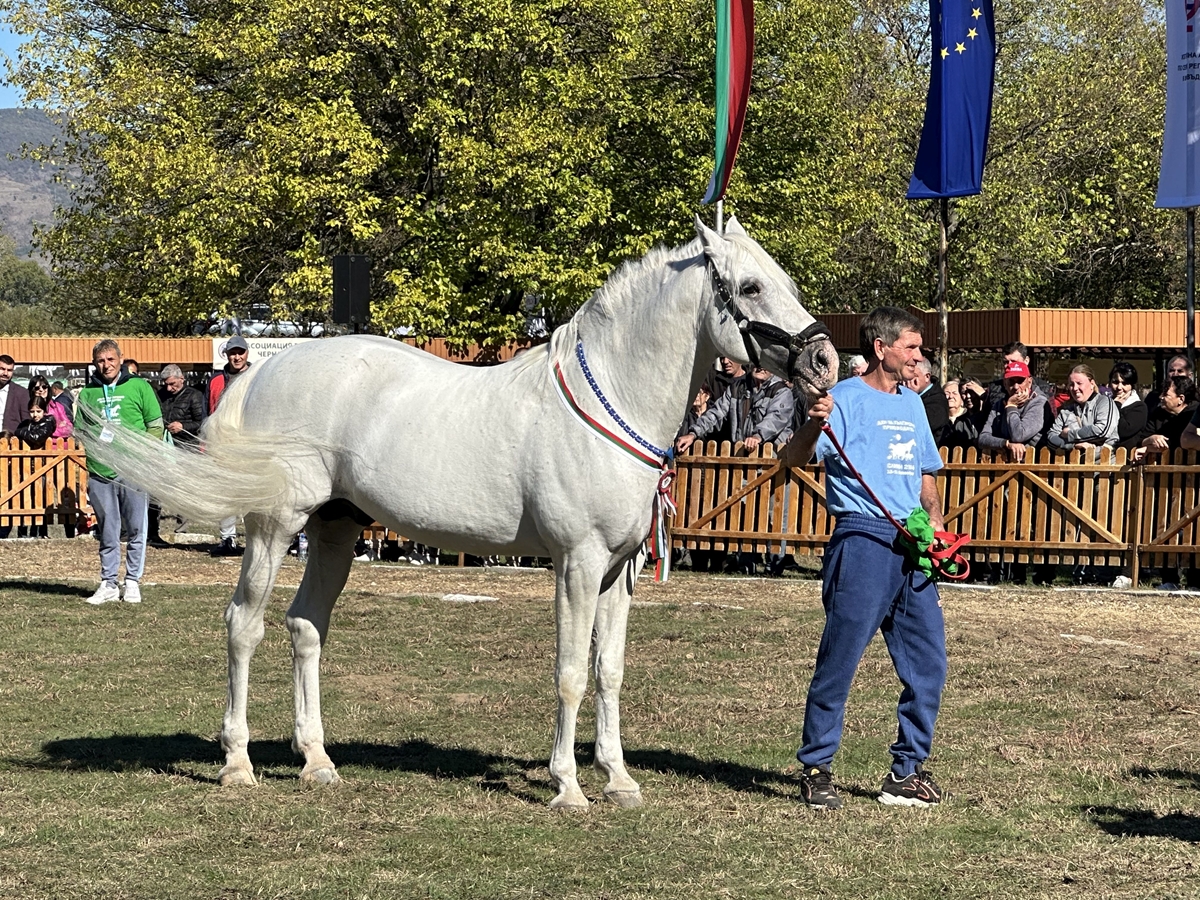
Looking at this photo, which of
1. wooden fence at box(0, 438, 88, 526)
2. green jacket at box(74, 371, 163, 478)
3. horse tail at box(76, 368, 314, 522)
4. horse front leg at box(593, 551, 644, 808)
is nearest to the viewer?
horse front leg at box(593, 551, 644, 808)

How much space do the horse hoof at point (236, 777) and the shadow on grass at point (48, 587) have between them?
8.13 metres

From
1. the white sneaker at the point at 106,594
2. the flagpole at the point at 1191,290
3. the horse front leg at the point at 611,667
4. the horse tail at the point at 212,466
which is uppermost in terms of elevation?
the flagpole at the point at 1191,290

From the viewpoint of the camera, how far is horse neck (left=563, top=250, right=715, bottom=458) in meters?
6.71

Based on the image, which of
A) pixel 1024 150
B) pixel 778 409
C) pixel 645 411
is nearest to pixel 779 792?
pixel 645 411

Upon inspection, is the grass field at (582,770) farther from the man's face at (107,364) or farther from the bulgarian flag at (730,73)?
the bulgarian flag at (730,73)

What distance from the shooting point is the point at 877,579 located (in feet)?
21.9

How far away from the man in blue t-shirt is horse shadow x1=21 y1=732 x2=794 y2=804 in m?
0.56

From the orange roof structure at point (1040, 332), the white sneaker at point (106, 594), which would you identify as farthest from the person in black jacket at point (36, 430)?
the orange roof structure at point (1040, 332)

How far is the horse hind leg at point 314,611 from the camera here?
7449 millimetres

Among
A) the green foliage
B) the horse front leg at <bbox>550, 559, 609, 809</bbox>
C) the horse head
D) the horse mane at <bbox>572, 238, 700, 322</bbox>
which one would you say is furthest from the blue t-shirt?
A: the green foliage

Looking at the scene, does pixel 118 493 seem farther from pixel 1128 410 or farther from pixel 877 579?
pixel 1128 410

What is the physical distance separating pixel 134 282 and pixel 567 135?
1002 cm

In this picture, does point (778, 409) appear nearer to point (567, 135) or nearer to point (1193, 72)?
point (1193, 72)

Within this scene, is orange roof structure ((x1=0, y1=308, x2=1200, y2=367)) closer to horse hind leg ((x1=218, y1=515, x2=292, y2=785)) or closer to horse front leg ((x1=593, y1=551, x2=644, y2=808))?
horse hind leg ((x1=218, y1=515, x2=292, y2=785))
